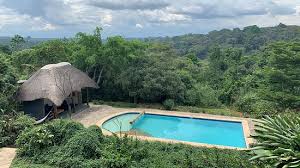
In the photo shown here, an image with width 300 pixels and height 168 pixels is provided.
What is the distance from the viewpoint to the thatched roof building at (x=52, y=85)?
1762 centimetres

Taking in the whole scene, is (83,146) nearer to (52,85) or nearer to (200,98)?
(52,85)

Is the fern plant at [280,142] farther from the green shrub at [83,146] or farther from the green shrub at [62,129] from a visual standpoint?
the green shrub at [62,129]

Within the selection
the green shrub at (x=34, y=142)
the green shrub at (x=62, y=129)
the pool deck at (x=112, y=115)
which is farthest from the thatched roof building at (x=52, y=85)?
the green shrub at (x=34, y=142)

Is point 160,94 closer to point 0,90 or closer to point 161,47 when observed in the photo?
point 161,47

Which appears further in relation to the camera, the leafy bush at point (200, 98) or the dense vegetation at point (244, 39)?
the dense vegetation at point (244, 39)

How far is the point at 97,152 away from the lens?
12023mm

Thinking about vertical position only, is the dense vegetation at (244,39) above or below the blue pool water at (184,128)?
above

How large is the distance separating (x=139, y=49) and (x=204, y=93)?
18.3ft

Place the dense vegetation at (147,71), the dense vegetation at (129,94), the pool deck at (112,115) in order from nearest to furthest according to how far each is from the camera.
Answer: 1. the dense vegetation at (129,94)
2. the pool deck at (112,115)
3. the dense vegetation at (147,71)

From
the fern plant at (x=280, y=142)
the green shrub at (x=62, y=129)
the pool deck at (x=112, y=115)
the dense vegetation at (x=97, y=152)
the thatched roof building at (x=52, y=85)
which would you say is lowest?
the pool deck at (x=112, y=115)

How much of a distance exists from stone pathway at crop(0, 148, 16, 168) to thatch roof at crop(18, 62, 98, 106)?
4.26m

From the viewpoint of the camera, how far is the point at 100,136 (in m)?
13.2

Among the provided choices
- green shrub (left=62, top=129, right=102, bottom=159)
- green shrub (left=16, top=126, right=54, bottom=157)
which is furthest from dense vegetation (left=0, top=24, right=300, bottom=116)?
green shrub (left=62, top=129, right=102, bottom=159)

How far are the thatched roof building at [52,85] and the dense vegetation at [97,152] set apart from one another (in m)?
4.38
